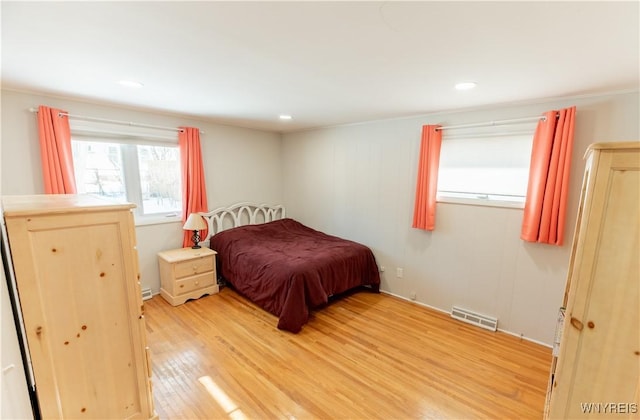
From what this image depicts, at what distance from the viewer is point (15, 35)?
1.37 m

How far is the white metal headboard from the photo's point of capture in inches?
155

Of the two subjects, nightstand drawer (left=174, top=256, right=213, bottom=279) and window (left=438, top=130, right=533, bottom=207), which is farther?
nightstand drawer (left=174, top=256, right=213, bottom=279)

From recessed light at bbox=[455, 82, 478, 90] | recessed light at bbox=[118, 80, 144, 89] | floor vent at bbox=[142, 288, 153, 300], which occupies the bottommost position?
floor vent at bbox=[142, 288, 153, 300]

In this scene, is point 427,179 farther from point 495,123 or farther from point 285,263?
point 285,263

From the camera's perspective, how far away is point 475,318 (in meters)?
2.92

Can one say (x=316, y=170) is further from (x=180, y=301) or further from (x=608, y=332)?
(x=608, y=332)

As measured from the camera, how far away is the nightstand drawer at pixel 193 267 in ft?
10.5

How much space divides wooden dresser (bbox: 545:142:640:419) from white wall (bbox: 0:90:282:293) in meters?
3.87

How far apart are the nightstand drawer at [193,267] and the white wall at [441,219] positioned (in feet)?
5.71

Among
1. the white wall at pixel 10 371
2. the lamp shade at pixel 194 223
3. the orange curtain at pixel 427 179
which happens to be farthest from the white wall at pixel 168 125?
the orange curtain at pixel 427 179

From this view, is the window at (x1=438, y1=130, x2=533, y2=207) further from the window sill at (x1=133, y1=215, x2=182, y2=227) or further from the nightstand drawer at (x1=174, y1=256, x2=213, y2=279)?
the window sill at (x1=133, y1=215, x2=182, y2=227)

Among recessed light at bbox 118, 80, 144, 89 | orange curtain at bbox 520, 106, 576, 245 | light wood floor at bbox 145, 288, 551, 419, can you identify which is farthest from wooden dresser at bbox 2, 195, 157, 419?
orange curtain at bbox 520, 106, 576, 245

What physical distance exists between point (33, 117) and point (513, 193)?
4665 mm

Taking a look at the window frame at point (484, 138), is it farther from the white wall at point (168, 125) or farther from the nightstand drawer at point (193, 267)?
the nightstand drawer at point (193, 267)
